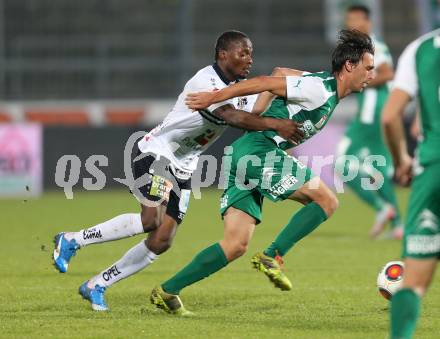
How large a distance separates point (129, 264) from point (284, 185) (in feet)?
4.12

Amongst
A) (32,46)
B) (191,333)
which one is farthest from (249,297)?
(32,46)

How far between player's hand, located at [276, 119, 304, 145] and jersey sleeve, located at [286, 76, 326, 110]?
16 centimetres

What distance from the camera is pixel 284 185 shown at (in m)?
7.83

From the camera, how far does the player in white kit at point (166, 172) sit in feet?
24.9

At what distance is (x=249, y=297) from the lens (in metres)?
8.55

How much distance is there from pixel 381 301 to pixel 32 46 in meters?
17.9

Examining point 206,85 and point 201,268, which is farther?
point 201,268

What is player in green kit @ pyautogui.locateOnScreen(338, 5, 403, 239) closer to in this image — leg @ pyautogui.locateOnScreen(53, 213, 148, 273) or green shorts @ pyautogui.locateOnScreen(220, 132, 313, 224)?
green shorts @ pyautogui.locateOnScreen(220, 132, 313, 224)

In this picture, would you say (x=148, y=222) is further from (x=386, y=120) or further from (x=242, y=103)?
(x=386, y=120)

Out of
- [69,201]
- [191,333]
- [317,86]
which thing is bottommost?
[69,201]

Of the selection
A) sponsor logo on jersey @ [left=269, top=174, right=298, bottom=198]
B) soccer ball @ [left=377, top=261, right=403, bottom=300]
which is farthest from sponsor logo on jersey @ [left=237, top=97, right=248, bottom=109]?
soccer ball @ [left=377, top=261, right=403, bottom=300]

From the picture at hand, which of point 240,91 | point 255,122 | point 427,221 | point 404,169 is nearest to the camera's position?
point 427,221

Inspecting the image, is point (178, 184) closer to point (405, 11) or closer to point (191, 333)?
point (191, 333)

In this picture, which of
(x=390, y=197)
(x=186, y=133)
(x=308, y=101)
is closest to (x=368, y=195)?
(x=390, y=197)
